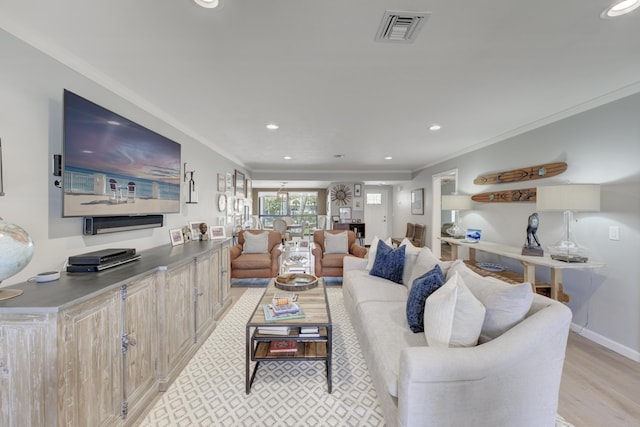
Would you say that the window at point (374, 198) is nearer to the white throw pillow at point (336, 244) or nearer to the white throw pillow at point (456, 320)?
the white throw pillow at point (336, 244)

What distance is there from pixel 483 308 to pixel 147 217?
2898 millimetres

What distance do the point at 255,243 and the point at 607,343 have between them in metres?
4.60

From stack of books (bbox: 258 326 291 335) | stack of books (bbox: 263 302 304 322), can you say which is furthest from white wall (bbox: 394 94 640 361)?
stack of books (bbox: 258 326 291 335)

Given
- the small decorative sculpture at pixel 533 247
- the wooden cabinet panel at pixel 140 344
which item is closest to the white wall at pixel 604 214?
the small decorative sculpture at pixel 533 247

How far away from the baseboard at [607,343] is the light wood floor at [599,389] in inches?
2.1

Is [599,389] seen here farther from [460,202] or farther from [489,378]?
[460,202]

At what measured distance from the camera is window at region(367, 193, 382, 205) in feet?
29.9

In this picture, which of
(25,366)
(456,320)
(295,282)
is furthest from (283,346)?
(25,366)

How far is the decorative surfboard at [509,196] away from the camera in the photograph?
322 cm

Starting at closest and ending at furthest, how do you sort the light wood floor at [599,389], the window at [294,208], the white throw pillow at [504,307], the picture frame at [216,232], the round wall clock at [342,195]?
the white throw pillow at [504,307] < the light wood floor at [599,389] < the picture frame at [216,232] < the round wall clock at [342,195] < the window at [294,208]

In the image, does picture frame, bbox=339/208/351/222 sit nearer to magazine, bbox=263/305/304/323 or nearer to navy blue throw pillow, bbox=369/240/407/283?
navy blue throw pillow, bbox=369/240/407/283

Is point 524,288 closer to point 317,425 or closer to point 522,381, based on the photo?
point 522,381

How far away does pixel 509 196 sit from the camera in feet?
11.6

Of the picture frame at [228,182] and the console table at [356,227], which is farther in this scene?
the console table at [356,227]
